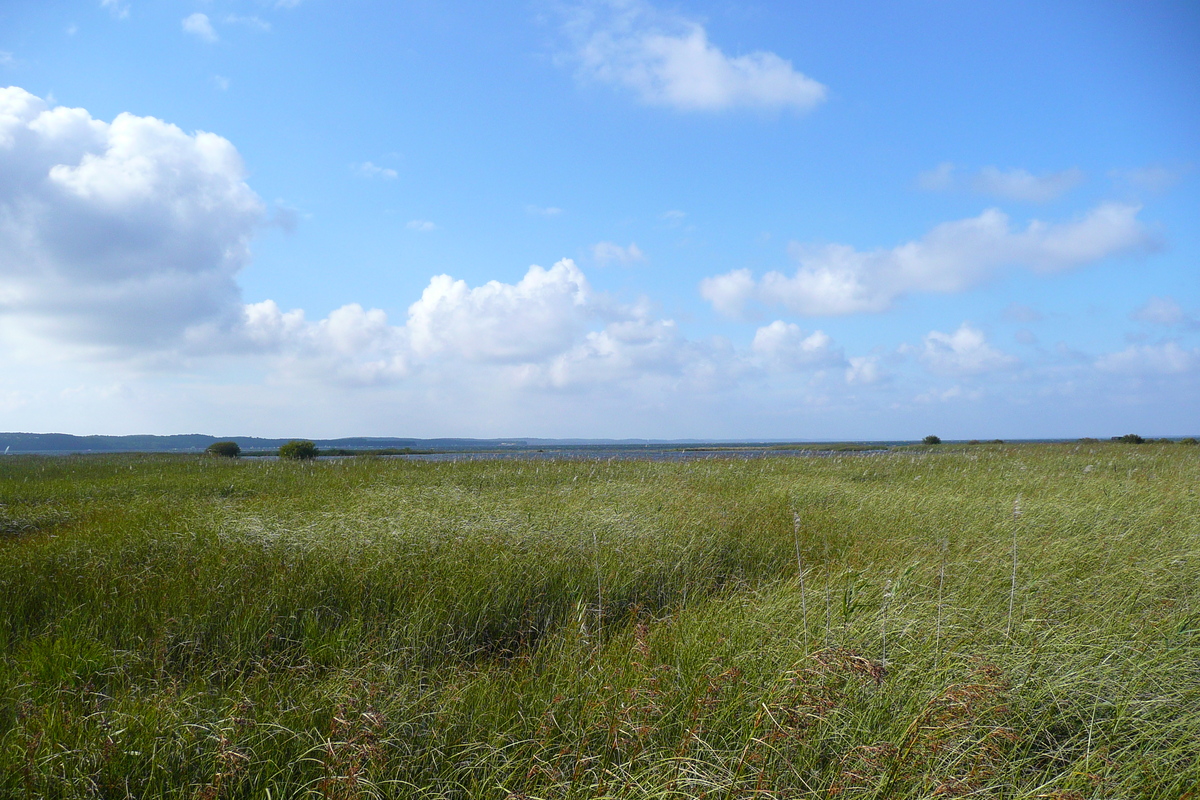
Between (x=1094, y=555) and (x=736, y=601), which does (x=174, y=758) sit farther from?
(x=1094, y=555)

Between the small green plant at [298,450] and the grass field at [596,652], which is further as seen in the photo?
the small green plant at [298,450]

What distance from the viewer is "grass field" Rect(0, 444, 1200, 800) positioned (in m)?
2.60

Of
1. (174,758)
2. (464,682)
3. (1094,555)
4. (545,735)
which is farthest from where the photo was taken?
(1094,555)

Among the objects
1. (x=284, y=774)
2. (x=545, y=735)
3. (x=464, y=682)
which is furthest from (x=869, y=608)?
(x=284, y=774)

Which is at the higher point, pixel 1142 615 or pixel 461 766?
pixel 1142 615

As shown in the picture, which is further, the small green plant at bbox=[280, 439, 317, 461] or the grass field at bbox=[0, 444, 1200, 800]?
the small green plant at bbox=[280, 439, 317, 461]

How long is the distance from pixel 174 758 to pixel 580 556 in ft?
13.3

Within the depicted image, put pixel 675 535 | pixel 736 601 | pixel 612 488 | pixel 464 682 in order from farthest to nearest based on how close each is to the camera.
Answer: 1. pixel 612 488
2. pixel 675 535
3. pixel 736 601
4. pixel 464 682

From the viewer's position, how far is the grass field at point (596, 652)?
260 cm

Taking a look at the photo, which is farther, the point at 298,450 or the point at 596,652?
the point at 298,450

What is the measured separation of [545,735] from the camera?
3.02 meters

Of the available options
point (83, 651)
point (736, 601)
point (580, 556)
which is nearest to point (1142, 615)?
point (736, 601)

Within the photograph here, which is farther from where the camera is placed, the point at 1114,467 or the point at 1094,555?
the point at 1114,467

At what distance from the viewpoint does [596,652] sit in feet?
13.6
